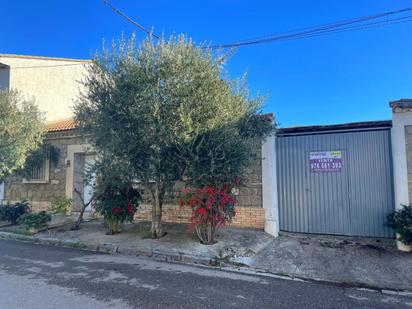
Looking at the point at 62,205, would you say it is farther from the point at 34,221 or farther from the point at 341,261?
the point at 341,261

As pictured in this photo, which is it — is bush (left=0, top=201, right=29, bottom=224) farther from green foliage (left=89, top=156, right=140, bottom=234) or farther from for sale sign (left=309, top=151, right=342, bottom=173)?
for sale sign (left=309, top=151, right=342, bottom=173)

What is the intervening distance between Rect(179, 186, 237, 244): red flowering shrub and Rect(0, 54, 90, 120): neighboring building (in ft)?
35.2

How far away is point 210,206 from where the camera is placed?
23.2ft

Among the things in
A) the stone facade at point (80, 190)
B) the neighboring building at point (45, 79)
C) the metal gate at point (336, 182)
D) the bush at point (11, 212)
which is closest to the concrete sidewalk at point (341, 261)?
the metal gate at point (336, 182)

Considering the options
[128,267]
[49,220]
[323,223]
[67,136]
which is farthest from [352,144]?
[67,136]

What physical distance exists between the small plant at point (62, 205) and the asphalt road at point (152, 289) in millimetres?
5395

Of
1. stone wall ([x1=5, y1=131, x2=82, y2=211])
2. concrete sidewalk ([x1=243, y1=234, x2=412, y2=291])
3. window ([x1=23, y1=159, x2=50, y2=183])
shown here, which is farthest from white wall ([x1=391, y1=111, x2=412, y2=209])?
window ([x1=23, y1=159, x2=50, y2=183])

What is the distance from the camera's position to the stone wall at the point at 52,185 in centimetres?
1207

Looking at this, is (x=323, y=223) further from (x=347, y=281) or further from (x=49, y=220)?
(x=49, y=220)

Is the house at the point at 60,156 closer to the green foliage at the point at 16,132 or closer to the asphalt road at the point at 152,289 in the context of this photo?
the green foliage at the point at 16,132

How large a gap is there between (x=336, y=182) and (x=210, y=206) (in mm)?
3771

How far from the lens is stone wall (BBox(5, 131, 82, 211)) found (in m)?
12.1

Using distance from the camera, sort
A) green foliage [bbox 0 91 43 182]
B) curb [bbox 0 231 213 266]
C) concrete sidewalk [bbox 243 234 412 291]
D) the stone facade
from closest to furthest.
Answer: concrete sidewalk [bbox 243 234 412 291] → curb [bbox 0 231 213 266] → the stone facade → green foliage [bbox 0 91 43 182]

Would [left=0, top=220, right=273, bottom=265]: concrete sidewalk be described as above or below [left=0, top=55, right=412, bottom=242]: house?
below
